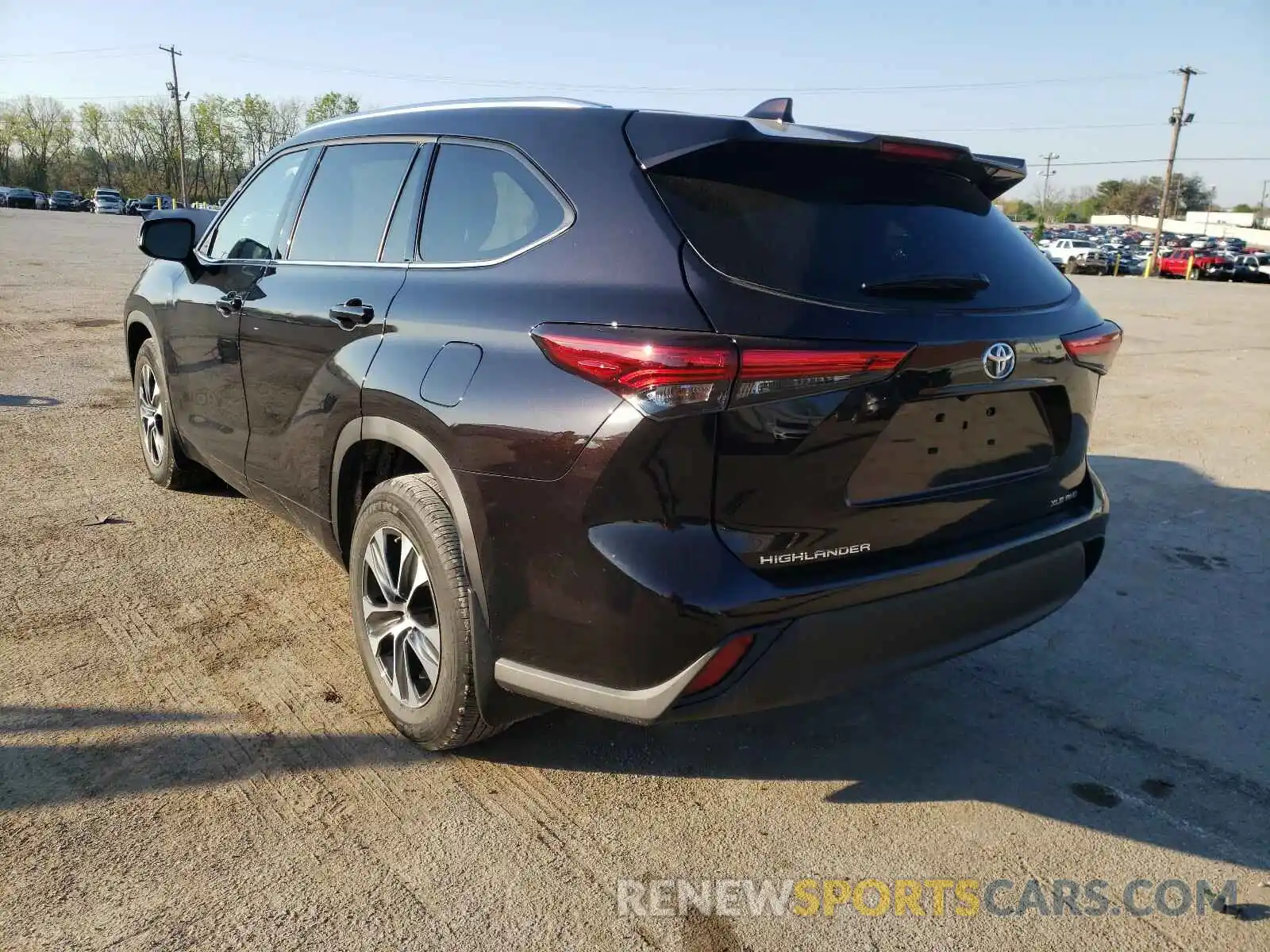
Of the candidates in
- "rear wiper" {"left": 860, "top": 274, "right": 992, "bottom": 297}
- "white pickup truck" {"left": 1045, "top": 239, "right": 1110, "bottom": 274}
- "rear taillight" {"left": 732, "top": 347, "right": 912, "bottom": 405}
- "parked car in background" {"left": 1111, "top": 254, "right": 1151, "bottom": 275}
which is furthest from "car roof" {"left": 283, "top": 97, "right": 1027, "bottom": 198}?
"parked car in background" {"left": 1111, "top": 254, "right": 1151, "bottom": 275}

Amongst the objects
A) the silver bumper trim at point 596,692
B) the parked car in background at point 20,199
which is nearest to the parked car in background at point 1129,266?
the silver bumper trim at point 596,692

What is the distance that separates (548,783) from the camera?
2779 millimetres

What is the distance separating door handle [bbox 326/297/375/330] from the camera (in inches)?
118

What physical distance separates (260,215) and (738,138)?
103 inches

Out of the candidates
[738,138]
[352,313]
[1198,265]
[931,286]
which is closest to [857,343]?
[931,286]

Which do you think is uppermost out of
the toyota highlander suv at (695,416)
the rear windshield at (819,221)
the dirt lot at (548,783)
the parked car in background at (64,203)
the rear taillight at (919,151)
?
the parked car in background at (64,203)

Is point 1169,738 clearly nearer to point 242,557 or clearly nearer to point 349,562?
point 349,562

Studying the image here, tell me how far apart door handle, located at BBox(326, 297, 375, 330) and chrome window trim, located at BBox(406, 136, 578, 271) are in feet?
0.65

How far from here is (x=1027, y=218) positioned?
4299 inches

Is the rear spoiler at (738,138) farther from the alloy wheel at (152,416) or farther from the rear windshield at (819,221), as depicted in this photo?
the alloy wheel at (152,416)

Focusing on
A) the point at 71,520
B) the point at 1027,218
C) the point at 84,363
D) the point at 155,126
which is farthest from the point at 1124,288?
the point at 155,126

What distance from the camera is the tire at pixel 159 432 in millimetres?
4938

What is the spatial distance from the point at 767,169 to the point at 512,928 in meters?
1.88

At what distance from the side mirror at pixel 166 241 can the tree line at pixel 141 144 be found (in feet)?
312
